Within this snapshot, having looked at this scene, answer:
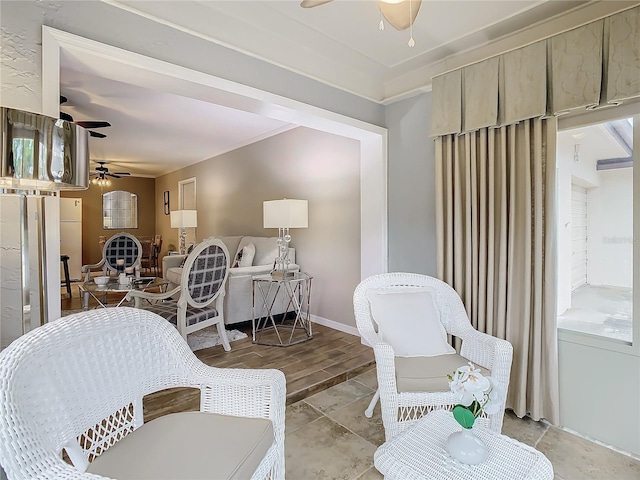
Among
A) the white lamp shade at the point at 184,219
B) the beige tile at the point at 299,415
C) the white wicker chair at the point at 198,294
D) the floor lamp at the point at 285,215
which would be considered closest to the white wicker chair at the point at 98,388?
the beige tile at the point at 299,415

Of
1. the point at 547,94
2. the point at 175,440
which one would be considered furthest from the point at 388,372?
the point at 547,94

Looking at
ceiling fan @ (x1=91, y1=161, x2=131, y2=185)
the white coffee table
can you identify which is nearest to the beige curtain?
the white coffee table

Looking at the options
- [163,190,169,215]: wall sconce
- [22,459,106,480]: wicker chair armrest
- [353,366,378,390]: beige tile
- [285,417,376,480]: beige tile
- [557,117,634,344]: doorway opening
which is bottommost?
[285,417,376,480]: beige tile

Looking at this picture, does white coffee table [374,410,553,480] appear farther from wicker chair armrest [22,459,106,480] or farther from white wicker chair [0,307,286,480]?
wicker chair armrest [22,459,106,480]

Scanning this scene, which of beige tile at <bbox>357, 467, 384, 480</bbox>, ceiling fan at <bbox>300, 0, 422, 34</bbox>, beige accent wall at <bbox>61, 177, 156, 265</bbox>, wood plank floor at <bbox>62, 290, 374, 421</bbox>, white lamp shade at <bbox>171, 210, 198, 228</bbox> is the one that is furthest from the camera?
beige accent wall at <bbox>61, 177, 156, 265</bbox>

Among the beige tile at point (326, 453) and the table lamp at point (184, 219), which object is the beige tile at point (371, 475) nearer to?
the beige tile at point (326, 453)

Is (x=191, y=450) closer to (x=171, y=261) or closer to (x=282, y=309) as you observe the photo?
(x=282, y=309)

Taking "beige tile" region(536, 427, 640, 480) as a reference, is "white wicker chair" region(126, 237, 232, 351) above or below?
above

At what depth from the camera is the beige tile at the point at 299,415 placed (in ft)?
7.06

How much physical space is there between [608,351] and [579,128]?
1428 millimetres

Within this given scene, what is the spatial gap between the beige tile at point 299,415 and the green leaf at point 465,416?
1.21 meters

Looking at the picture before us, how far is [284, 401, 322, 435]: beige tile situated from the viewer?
2.15 m

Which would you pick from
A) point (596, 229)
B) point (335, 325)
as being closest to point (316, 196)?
point (335, 325)

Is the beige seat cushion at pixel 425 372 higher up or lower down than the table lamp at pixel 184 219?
lower down
